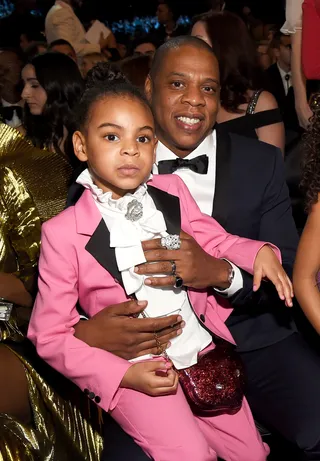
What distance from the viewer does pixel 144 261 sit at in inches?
82.5

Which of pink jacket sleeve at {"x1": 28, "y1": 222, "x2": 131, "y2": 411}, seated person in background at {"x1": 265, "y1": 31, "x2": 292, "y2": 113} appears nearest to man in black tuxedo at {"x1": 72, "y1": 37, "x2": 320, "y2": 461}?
pink jacket sleeve at {"x1": 28, "y1": 222, "x2": 131, "y2": 411}

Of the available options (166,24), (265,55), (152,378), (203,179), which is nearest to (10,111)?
(265,55)

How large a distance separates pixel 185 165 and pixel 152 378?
2.84 feet

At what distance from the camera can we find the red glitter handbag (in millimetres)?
2123

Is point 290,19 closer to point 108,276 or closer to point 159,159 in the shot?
point 159,159

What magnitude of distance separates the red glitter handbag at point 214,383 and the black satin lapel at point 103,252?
0.35 metres

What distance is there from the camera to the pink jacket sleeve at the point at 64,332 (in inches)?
80.7

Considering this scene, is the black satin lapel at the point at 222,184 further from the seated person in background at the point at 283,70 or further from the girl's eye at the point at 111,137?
the seated person in background at the point at 283,70

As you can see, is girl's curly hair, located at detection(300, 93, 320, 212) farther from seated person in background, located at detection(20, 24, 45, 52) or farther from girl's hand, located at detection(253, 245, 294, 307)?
seated person in background, located at detection(20, 24, 45, 52)

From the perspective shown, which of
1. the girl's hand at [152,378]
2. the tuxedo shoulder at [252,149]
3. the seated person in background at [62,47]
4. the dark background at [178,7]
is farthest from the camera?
the dark background at [178,7]

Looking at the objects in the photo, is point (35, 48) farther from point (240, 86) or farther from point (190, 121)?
point (190, 121)

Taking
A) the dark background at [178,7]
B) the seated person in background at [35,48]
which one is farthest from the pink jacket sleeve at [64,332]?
the dark background at [178,7]

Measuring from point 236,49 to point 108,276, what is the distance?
187cm

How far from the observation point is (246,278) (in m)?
2.29
